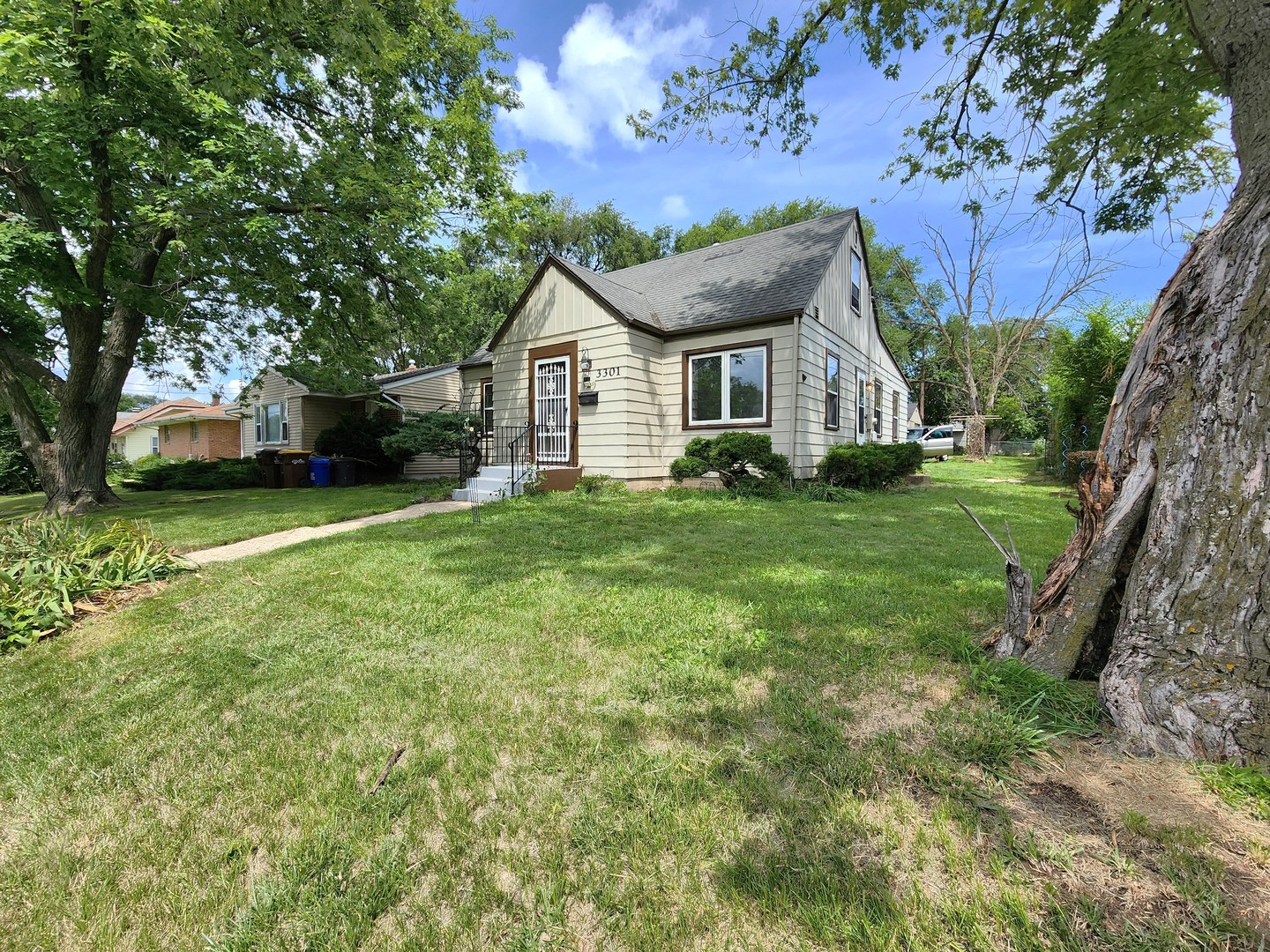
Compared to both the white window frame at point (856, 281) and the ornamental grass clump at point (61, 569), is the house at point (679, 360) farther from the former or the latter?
the ornamental grass clump at point (61, 569)

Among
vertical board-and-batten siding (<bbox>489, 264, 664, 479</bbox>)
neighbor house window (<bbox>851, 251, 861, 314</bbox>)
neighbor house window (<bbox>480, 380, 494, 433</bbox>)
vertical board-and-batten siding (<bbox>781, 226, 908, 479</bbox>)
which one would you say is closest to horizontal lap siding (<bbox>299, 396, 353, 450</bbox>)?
neighbor house window (<bbox>480, 380, 494, 433</bbox>)

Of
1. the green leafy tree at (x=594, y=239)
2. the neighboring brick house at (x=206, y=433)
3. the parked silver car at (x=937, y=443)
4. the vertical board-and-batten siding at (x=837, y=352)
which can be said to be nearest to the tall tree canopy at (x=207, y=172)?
the vertical board-and-batten siding at (x=837, y=352)

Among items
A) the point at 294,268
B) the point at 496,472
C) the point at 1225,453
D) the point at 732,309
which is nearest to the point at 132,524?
the point at 496,472

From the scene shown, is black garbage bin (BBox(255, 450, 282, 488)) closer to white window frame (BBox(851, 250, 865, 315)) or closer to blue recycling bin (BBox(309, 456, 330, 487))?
blue recycling bin (BBox(309, 456, 330, 487))

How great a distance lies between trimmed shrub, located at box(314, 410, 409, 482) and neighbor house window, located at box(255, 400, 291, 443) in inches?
193

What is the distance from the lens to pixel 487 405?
13.2 m

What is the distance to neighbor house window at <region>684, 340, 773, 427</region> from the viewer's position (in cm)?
988

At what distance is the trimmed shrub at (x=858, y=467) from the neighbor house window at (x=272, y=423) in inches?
771

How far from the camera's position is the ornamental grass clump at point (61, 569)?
3525 mm

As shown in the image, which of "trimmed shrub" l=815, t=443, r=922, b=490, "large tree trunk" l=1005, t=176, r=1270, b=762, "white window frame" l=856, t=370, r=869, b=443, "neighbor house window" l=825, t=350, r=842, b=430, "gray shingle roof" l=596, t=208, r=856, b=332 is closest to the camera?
"large tree trunk" l=1005, t=176, r=1270, b=762

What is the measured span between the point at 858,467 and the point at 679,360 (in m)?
4.34

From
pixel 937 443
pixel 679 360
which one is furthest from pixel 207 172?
pixel 937 443

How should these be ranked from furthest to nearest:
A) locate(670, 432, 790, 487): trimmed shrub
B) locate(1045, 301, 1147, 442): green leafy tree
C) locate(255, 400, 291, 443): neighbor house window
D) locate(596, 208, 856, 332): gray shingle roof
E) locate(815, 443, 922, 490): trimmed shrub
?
1. locate(255, 400, 291, 443): neighbor house window
2. locate(1045, 301, 1147, 442): green leafy tree
3. locate(815, 443, 922, 490): trimmed shrub
4. locate(596, 208, 856, 332): gray shingle roof
5. locate(670, 432, 790, 487): trimmed shrub

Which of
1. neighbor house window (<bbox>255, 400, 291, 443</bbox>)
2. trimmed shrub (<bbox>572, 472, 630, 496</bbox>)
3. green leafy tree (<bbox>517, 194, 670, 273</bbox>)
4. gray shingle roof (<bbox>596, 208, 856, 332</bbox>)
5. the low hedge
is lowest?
trimmed shrub (<bbox>572, 472, 630, 496</bbox>)
